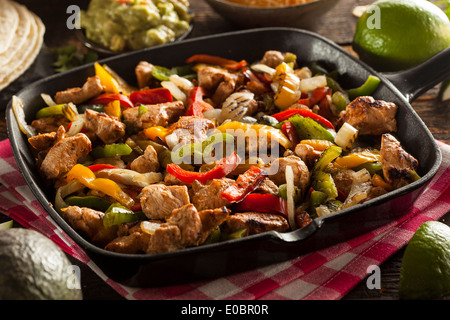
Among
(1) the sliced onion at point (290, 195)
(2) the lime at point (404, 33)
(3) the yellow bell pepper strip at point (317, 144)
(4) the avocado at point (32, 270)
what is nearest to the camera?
(4) the avocado at point (32, 270)

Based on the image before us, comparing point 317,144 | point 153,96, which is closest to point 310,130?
point 317,144

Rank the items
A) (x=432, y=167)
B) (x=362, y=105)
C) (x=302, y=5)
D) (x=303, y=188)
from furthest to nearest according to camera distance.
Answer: (x=302, y=5), (x=362, y=105), (x=303, y=188), (x=432, y=167)

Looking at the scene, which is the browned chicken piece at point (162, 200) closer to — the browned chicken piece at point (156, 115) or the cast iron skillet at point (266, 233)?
the cast iron skillet at point (266, 233)

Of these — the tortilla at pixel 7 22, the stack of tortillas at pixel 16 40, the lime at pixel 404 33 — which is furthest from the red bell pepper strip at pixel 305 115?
the tortilla at pixel 7 22

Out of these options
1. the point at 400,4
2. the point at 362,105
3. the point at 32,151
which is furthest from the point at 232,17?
the point at 32,151

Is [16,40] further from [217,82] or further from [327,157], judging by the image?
[327,157]

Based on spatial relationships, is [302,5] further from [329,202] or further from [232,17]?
[329,202]
